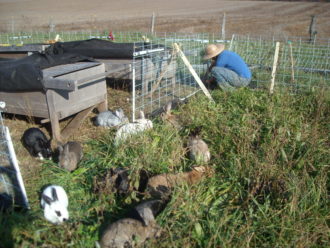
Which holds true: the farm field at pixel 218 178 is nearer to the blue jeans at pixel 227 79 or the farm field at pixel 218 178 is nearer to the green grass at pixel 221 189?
the green grass at pixel 221 189

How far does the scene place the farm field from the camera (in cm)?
234

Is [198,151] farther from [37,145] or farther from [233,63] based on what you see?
[233,63]

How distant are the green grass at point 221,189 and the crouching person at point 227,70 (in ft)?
5.08

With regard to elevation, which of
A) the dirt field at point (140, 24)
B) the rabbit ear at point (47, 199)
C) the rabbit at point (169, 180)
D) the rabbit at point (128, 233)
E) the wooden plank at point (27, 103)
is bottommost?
the rabbit at point (128, 233)

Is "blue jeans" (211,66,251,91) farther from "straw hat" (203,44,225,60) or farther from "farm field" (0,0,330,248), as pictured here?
"farm field" (0,0,330,248)

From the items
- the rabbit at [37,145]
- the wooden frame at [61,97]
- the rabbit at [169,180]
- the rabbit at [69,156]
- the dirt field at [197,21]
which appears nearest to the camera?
the rabbit at [169,180]

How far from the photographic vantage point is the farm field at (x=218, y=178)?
7.68 ft

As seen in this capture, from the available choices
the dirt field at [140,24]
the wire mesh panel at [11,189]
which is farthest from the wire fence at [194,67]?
the wire mesh panel at [11,189]

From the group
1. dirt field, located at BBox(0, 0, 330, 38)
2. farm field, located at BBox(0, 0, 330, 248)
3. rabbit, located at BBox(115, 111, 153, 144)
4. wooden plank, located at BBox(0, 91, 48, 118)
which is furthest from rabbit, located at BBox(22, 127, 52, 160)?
dirt field, located at BBox(0, 0, 330, 38)

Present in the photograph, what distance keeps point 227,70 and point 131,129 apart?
110 inches

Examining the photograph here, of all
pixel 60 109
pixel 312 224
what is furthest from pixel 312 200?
pixel 60 109

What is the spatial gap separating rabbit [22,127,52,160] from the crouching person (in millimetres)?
3392

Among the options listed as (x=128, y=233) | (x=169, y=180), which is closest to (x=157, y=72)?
(x=169, y=180)

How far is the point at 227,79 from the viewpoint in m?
5.74
